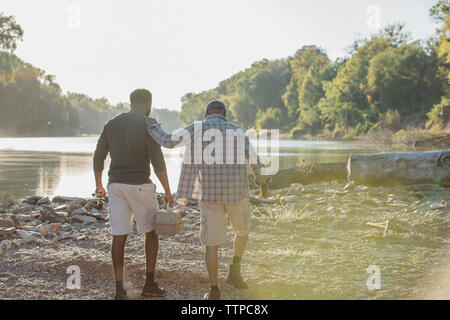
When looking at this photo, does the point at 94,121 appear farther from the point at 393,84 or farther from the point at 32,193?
the point at 32,193

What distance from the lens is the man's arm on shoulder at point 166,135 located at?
423cm

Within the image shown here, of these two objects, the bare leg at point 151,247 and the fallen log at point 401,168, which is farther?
the fallen log at point 401,168

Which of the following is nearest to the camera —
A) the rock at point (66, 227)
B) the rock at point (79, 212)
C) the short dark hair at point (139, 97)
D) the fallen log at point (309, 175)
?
the short dark hair at point (139, 97)

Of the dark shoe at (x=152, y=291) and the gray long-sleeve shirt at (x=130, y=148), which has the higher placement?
the gray long-sleeve shirt at (x=130, y=148)

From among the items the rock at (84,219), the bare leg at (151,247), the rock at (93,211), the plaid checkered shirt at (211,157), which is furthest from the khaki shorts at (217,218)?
the rock at (93,211)

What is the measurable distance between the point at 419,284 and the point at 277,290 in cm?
143

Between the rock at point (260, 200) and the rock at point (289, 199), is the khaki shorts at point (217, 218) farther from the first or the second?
the rock at point (289, 199)

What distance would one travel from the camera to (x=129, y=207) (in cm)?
438

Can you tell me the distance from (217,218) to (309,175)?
9801 millimetres

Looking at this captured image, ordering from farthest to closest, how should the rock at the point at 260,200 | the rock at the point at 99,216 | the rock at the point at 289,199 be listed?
the rock at the point at 289,199
the rock at the point at 260,200
the rock at the point at 99,216

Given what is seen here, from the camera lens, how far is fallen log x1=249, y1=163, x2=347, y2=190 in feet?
44.9

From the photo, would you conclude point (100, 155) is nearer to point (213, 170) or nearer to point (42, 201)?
point (213, 170)

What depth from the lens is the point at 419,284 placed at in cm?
469
